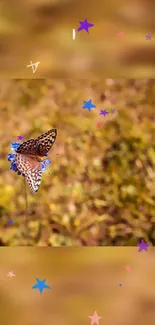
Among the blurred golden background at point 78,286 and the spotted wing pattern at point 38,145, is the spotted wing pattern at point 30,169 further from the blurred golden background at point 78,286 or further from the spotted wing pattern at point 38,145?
the blurred golden background at point 78,286

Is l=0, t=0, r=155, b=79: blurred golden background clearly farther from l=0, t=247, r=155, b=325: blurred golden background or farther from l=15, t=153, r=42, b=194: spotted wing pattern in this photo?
l=0, t=247, r=155, b=325: blurred golden background

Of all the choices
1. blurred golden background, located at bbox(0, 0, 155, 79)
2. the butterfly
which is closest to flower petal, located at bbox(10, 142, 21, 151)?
the butterfly

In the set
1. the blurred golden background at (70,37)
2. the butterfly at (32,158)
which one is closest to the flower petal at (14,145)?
the butterfly at (32,158)

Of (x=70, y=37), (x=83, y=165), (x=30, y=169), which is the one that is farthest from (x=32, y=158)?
(x=70, y=37)

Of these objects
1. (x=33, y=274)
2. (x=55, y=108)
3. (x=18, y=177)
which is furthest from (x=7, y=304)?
(x=55, y=108)

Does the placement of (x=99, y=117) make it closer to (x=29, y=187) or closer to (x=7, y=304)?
(x=29, y=187)

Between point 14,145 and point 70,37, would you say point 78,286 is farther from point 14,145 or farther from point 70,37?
point 70,37

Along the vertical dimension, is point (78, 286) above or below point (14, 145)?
below
